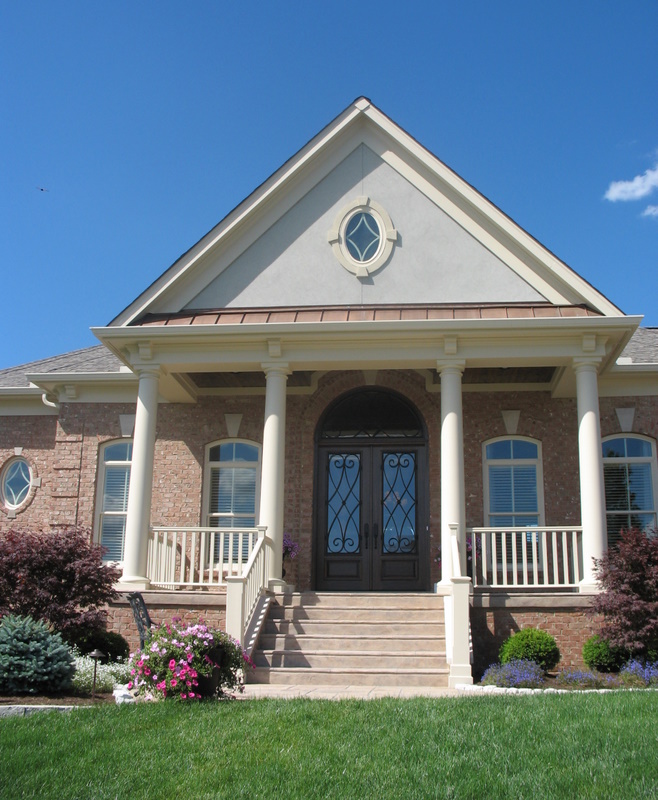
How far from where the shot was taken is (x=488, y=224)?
45.3ft

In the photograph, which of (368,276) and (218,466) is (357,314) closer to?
(368,276)

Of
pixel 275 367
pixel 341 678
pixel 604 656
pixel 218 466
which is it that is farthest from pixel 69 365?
pixel 604 656

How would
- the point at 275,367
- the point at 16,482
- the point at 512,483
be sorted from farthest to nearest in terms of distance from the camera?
1. the point at 16,482
2. the point at 512,483
3. the point at 275,367

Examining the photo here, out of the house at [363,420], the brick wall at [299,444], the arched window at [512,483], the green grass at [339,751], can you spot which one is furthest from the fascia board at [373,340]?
the green grass at [339,751]

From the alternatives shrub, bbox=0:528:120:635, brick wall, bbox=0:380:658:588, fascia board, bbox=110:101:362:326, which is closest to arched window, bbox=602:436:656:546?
brick wall, bbox=0:380:658:588

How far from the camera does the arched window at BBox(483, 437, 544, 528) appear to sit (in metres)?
14.9

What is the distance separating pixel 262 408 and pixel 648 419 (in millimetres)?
6896

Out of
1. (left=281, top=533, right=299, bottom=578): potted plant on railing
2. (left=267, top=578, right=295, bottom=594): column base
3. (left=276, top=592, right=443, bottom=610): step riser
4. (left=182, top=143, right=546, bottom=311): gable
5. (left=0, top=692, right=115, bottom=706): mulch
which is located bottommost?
(left=0, top=692, right=115, bottom=706): mulch

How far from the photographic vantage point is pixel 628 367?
14.8 metres

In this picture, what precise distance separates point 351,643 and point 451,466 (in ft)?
9.60

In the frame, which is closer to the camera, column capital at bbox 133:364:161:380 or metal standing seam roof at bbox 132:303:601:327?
metal standing seam roof at bbox 132:303:601:327

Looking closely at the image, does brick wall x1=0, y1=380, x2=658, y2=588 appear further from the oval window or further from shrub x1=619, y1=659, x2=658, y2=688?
shrub x1=619, y1=659, x2=658, y2=688

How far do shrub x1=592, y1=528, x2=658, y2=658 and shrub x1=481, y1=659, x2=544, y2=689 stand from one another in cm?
112

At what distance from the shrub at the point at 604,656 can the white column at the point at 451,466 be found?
203 cm
